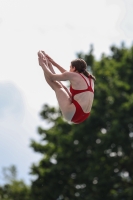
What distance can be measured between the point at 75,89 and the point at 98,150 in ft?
71.8

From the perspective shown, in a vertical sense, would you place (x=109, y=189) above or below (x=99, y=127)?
below

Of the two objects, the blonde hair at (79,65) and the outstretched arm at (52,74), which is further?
the blonde hair at (79,65)

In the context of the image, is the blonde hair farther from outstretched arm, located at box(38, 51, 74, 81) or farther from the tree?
the tree

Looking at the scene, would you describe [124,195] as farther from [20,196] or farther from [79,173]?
[20,196]

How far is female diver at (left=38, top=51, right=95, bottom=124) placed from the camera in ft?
28.7

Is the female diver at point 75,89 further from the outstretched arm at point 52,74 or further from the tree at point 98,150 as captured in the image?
the tree at point 98,150

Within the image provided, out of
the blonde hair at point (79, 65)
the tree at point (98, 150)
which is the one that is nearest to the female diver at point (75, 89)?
the blonde hair at point (79, 65)

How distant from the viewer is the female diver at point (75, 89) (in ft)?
28.7

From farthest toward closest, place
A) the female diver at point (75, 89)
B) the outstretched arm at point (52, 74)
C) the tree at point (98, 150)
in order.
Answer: the tree at point (98, 150), the female diver at point (75, 89), the outstretched arm at point (52, 74)

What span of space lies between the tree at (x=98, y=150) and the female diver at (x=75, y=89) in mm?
19972

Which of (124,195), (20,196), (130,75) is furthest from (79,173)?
(20,196)

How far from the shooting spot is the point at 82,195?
31.2 m

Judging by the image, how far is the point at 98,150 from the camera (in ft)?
99.9

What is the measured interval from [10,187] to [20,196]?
8.34 metres
